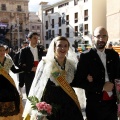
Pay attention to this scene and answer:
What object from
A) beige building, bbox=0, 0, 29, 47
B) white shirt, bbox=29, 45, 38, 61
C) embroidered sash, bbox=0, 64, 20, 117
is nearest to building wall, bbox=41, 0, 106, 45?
beige building, bbox=0, 0, 29, 47

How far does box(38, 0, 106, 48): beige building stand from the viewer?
32531 mm

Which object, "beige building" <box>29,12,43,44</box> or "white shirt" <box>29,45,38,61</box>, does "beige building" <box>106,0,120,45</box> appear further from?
"beige building" <box>29,12,43,44</box>

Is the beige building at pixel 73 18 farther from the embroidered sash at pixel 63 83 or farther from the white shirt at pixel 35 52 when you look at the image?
the embroidered sash at pixel 63 83

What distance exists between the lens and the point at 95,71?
2.97 meters

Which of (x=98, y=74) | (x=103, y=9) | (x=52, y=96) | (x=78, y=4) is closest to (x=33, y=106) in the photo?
(x=52, y=96)

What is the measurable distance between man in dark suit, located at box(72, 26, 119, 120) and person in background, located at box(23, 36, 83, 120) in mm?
175

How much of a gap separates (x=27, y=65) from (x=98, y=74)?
2804 millimetres

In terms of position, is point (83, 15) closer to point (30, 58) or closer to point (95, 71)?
point (30, 58)

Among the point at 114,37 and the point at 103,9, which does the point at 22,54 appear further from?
the point at 103,9

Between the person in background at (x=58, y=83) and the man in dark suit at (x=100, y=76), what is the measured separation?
17 centimetres

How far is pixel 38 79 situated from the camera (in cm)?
332

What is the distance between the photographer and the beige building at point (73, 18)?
32531 mm

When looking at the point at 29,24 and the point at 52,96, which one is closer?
the point at 52,96

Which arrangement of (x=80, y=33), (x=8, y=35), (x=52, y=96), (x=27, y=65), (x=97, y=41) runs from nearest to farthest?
(x=97, y=41)
(x=52, y=96)
(x=27, y=65)
(x=80, y=33)
(x=8, y=35)
